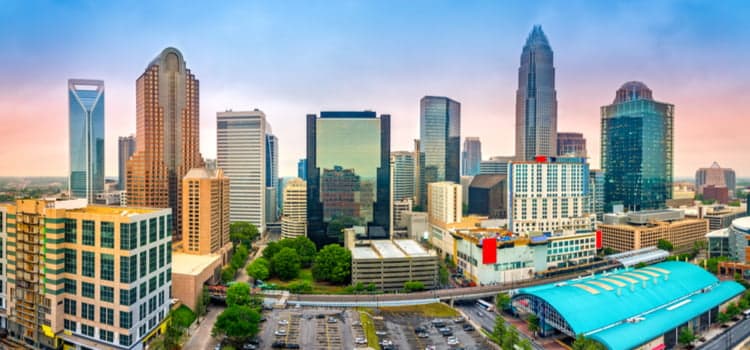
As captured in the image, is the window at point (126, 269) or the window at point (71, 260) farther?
the window at point (71, 260)

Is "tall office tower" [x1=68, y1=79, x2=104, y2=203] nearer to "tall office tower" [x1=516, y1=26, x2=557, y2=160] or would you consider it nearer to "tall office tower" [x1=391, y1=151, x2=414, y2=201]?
"tall office tower" [x1=391, y1=151, x2=414, y2=201]

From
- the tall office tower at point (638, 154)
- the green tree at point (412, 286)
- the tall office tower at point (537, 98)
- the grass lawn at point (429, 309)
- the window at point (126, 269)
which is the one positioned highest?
the tall office tower at point (537, 98)

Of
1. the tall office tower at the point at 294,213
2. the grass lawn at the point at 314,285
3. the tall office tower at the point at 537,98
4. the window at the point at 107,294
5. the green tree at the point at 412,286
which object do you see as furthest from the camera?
the tall office tower at the point at 537,98

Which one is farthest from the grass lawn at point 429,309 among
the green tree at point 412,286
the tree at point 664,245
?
the tree at point 664,245

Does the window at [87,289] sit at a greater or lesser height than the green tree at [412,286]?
greater

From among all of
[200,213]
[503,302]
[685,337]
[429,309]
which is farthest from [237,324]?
[685,337]

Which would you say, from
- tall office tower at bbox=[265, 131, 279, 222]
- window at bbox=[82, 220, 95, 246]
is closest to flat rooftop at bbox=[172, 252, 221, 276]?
window at bbox=[82, 220, 95, 246]

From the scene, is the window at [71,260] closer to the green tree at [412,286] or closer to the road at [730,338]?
the green tree at [412,286]
